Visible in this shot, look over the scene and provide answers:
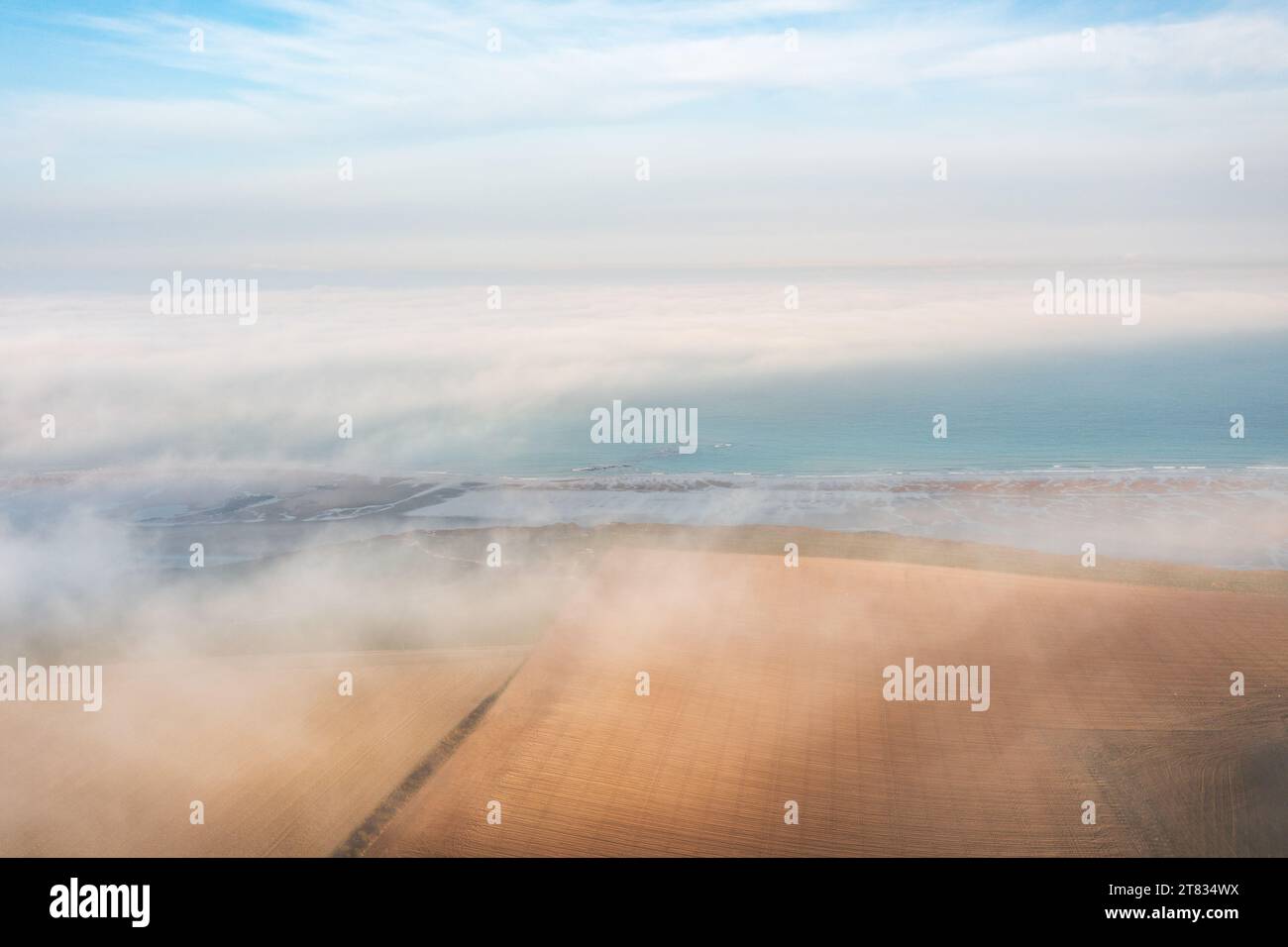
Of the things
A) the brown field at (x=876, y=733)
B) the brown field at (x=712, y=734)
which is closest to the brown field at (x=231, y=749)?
the brown field at (x=712, y=734)

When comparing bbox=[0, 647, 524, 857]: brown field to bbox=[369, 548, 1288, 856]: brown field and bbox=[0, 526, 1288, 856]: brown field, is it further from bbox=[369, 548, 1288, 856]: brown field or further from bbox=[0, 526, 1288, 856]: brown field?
bbox=[369, 548, 1288, 856]: brown field

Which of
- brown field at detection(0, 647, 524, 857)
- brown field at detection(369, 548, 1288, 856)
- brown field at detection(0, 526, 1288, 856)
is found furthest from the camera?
brown field at detection(0, 647, 524, 857)

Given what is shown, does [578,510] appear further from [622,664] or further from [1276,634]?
[1276,634]

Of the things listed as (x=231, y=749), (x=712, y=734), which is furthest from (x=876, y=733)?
(x=231, y=749)

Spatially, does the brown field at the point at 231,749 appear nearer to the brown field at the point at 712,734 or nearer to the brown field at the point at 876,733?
the brown field at the point at 712,734

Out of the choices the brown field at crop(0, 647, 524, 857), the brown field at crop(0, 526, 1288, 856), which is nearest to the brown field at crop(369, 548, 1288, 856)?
the brown field at crop(0, 526, 1288, 856)

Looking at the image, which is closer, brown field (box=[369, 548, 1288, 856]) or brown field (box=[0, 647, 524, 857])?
brown field (box=[369, 548, 1288, 856])
